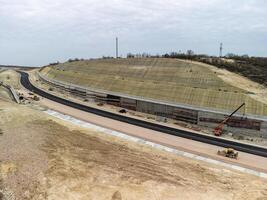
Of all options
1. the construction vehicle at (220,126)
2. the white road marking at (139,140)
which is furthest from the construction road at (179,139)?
the construction vehicle at (220,126)

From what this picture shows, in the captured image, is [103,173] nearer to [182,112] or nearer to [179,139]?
[179,139]

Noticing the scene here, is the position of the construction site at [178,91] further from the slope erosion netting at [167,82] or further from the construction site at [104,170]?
the construction site at [104,170]

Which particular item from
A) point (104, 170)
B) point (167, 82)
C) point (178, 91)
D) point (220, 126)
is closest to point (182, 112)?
point (178, 91)

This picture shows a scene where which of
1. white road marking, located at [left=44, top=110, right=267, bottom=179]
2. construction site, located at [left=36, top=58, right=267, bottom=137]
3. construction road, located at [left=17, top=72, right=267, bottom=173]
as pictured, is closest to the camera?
white road marking, located at [left=44, top=110, right=267, bottom=179]

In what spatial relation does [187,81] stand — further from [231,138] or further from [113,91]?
[231,138]

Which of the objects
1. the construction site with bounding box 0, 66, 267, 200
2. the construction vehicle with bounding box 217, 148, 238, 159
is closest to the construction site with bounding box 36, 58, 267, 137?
the construction site with bounding box 0, 66, 267, 200

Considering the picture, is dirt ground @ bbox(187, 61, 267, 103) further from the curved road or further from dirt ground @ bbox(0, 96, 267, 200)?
dirt ground @ bbox(0, 96, 267, 200)
